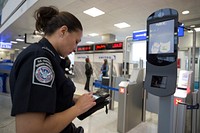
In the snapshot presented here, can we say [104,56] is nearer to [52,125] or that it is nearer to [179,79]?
[179,79]

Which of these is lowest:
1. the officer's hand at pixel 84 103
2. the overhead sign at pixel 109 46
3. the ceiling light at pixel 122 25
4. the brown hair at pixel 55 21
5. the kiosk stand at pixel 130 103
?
the kiosk stand at pixel 130 103

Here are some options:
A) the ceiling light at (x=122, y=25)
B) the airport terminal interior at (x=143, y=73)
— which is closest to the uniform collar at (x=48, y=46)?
the airport terminal interior at (x=143, y=73)

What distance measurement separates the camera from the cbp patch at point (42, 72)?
55 cm

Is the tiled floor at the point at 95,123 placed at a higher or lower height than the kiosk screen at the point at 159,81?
lower

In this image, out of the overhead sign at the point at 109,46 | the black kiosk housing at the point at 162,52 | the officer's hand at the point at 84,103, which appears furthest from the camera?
the overhead sign at the point at 109,46

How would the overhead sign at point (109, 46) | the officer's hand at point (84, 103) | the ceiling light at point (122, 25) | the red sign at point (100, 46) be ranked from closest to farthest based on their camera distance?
the officer's hand at point (84, 103)
the ceiling light at point (122, 25)
the overhead sign at point (109, 46)
the red sign at point (100, 46)

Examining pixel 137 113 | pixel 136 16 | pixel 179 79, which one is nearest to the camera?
pixel 179 79

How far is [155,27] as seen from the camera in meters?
1.31

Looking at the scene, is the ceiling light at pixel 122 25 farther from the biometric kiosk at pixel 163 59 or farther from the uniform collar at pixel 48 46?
the uniform collar at pixel 48 46

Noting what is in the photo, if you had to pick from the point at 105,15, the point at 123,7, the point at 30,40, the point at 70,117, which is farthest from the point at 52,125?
the point at 30,40

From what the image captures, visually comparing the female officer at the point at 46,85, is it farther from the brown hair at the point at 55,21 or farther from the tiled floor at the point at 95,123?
the tiled floor at the point at 95,123

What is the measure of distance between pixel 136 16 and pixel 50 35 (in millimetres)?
5011

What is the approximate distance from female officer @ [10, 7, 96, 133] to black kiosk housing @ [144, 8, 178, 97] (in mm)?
791

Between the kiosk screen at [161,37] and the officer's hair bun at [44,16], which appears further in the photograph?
the kiosk screen at [161,37]
